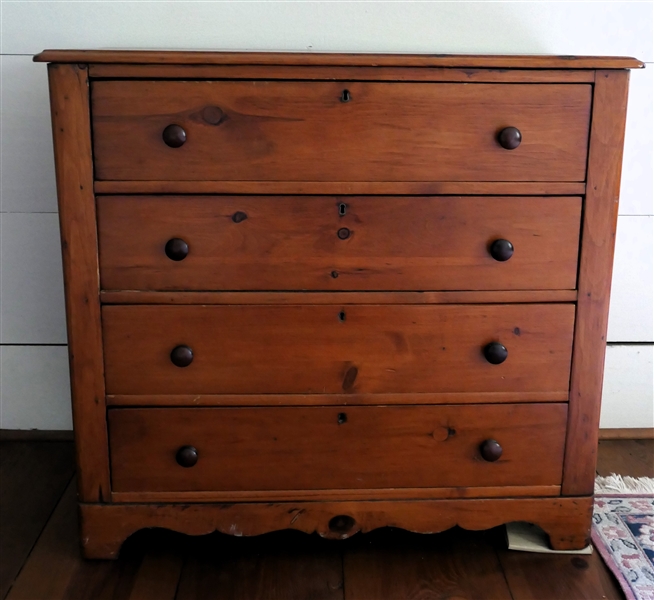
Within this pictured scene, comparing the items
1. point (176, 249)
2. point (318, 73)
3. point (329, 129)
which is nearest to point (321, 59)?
point (318, 73)

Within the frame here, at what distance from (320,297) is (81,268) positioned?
18.8 inches

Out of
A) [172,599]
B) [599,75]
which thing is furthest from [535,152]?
[172,599]

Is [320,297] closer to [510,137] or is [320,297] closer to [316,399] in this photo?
[316,399]

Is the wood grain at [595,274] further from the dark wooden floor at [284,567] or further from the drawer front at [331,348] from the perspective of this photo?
the dark wooden floor at [284,567]

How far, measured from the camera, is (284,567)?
1.43 m

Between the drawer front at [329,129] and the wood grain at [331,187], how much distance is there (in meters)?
0.01

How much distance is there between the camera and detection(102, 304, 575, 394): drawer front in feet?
4.28

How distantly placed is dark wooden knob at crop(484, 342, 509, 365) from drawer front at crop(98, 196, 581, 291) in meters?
0.12

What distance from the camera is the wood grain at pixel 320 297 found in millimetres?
1291

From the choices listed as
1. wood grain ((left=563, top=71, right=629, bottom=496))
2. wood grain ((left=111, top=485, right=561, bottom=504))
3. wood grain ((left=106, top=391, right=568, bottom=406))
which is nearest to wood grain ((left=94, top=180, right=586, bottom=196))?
wood grain ((left=563, top=71, right=629, bottom=496))

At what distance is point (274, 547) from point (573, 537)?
677 millimetres

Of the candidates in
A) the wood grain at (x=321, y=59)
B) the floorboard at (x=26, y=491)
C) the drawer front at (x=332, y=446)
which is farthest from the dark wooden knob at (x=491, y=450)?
the floorboard at (x=26, y=491)

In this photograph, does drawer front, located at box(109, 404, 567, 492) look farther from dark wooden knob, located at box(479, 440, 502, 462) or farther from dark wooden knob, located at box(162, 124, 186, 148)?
dark wooden knob, located at box(162, 124, 186, 148)

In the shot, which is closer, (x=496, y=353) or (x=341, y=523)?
(x=496, y=353)
